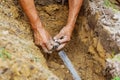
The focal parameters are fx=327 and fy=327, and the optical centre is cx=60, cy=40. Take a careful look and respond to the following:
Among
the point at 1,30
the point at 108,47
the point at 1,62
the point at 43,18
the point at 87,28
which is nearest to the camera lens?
the point at 1,62

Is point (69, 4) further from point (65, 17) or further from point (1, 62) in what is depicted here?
point (1, 62)

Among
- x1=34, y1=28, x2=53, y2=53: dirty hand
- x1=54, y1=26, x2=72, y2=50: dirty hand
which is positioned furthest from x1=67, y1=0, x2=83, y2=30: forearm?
x1=34, y1=28, x2=53, y2=53: dirty hand

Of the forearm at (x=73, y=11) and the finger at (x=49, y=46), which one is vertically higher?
the forearm at (x=73, y=11)

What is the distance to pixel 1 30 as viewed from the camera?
2451 millimetres

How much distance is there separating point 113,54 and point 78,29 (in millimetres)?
641

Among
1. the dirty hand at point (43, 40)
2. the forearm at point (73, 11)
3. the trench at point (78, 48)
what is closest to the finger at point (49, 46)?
the dirty hand at point (43, 40)

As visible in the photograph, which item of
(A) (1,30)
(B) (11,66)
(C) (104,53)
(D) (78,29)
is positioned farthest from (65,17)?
(B) (11,66)

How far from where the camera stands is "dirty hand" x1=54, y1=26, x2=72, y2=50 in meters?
2.75

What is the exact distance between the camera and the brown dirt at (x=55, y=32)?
265cm

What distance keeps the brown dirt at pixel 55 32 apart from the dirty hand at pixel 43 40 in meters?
0.06

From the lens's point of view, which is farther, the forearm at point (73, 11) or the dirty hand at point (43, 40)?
the forearm at point (73, 11)

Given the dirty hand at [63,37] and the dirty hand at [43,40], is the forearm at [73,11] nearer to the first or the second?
the dirty hand at [63,37]

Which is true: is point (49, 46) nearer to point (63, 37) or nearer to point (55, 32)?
point (63, 37)

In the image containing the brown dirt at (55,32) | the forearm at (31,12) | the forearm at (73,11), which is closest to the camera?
the brown dirt at (55,32)
